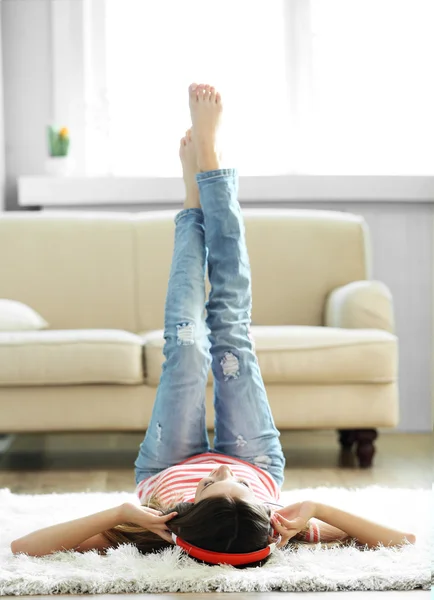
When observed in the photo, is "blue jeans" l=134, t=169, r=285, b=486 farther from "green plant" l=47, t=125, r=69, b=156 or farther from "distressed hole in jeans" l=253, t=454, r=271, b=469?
"green plant" l=47, t=125, r=69, b=156

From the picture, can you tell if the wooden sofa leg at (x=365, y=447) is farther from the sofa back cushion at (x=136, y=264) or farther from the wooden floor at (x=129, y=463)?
the sofa back cushion at (x=136, y=264)

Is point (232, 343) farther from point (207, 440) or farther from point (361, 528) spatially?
point (361, 528)

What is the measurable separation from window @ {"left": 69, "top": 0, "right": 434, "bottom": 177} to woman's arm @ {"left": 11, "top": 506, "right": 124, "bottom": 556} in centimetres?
289

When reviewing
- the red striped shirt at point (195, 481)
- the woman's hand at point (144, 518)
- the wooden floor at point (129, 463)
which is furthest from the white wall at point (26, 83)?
the woman's hand at point (144, 518)

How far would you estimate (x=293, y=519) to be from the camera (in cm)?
163

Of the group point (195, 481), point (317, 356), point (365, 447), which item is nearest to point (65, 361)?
point (317, 356)

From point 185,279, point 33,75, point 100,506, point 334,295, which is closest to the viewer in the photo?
point 185,279

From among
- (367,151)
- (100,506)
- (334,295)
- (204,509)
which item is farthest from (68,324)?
(204,509)

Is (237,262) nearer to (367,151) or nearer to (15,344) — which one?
(15,344)

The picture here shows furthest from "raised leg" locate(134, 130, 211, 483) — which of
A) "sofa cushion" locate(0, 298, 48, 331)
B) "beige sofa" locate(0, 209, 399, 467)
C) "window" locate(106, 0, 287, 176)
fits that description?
"window" locate(106, 0, 287, 176)

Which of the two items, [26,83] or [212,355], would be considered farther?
[26,83]

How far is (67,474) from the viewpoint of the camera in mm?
2949

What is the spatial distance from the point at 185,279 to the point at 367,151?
249cm

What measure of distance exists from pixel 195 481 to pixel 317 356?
127 centimetres
